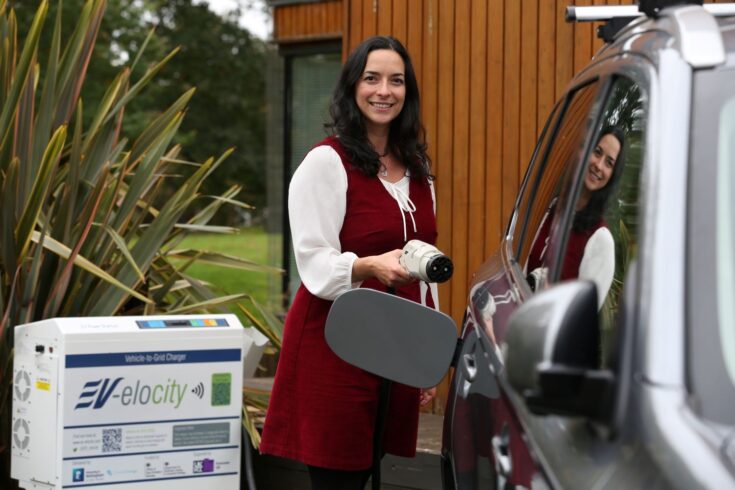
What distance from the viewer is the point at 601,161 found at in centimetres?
250

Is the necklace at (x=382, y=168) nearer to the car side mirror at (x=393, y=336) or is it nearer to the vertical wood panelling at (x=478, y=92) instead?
the car side mirror at (x=393, y=336)

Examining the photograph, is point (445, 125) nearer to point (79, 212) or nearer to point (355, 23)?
point (355, 23)

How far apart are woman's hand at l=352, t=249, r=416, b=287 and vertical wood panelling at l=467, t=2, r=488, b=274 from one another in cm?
277

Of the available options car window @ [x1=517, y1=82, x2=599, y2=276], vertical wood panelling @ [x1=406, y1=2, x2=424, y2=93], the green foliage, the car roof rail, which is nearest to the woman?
car window @ [x1=517, y1=82, x2=599, y2=276]

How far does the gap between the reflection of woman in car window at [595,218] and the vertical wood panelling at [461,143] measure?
3681mm

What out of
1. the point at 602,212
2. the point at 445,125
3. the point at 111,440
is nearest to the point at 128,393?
the point at 111,440

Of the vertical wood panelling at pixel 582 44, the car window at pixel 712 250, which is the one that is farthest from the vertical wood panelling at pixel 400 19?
the car window at pixel 712 250

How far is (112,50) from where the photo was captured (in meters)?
28.8

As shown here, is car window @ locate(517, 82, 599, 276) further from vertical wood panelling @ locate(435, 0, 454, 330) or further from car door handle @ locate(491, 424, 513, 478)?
vertical wood panelling @ locate(435, 0, 454, 330)

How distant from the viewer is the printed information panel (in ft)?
14.8

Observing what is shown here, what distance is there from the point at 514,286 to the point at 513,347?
89 cm

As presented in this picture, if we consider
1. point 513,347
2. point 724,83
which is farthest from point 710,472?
point 724,83

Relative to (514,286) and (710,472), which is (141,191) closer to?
(514,286)

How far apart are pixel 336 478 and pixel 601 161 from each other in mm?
1499
